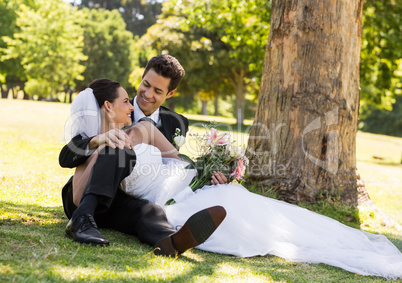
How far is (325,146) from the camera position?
6352 mm

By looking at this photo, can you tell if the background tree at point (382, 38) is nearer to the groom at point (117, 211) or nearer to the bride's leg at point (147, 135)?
the bride's leg at point (147, 135)

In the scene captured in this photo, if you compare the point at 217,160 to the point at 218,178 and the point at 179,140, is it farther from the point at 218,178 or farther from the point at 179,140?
the point at 179,140

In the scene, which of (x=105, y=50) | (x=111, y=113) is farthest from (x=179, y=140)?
(x=105, y=50)

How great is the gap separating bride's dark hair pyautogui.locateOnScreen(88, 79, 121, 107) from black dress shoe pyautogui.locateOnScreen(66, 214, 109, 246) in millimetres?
1297

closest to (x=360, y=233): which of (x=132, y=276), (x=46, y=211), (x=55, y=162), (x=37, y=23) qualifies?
(x=132, y=276)

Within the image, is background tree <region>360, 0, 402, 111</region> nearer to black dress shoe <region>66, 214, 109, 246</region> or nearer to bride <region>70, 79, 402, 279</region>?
bride <region>70, 79, 402, 279</region>

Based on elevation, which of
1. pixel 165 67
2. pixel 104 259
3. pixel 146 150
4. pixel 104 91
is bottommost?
pixel 104 259

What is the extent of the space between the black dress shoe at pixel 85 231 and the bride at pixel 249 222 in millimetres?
456

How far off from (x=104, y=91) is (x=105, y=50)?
44715 millimetres

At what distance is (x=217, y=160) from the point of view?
179 inches

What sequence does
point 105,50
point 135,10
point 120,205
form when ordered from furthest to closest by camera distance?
1. point 135,10
2. point 105,50
3. point 120,205

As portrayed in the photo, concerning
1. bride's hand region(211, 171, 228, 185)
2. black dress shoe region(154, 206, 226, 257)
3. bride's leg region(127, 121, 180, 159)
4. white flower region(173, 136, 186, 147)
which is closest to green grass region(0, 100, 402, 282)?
black dress shoe region(154, 206, 226, 257)

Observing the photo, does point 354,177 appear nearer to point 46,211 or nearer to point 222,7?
point 46,211

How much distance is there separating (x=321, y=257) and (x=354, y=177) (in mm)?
2831
